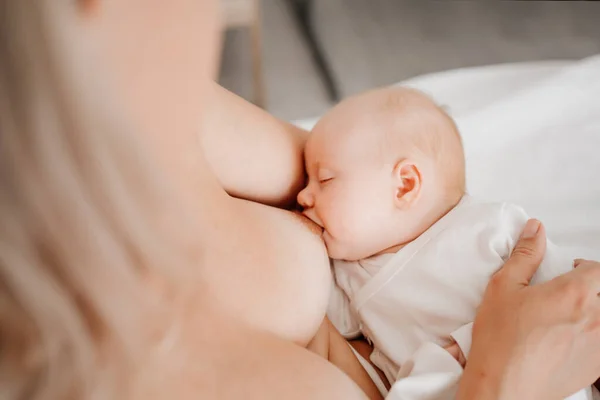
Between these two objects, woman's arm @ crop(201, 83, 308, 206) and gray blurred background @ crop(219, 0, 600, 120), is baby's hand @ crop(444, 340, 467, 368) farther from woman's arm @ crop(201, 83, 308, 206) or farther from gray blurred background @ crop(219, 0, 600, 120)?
gray blurred background @ crop(219, 0, 600, 120)

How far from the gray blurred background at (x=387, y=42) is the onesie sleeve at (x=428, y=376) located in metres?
1.09

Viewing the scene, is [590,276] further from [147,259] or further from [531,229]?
[147,259]

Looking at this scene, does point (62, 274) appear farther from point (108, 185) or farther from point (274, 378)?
point (274, 378)

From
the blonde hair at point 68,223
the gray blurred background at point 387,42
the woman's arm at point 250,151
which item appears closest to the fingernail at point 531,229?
the woman's arm at point 250,151

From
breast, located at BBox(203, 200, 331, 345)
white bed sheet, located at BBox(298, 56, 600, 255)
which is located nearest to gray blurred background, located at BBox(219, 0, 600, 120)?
white bed sheet, located at BBox(298, 56, 600, 255)

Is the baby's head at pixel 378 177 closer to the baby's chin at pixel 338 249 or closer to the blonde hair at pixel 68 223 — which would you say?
the baby's chin at pixel 338 249

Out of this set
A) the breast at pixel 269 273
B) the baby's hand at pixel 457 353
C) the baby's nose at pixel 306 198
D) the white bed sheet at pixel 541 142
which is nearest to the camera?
the breast at pixel 269 273

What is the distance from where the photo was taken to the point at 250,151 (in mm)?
793

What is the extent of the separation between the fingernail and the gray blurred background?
95cm

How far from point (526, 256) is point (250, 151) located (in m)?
0.37

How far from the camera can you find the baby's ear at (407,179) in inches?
33.9

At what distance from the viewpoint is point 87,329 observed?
471 mm

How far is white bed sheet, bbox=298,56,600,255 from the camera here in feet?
3.48

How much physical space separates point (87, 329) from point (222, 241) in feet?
0.61
